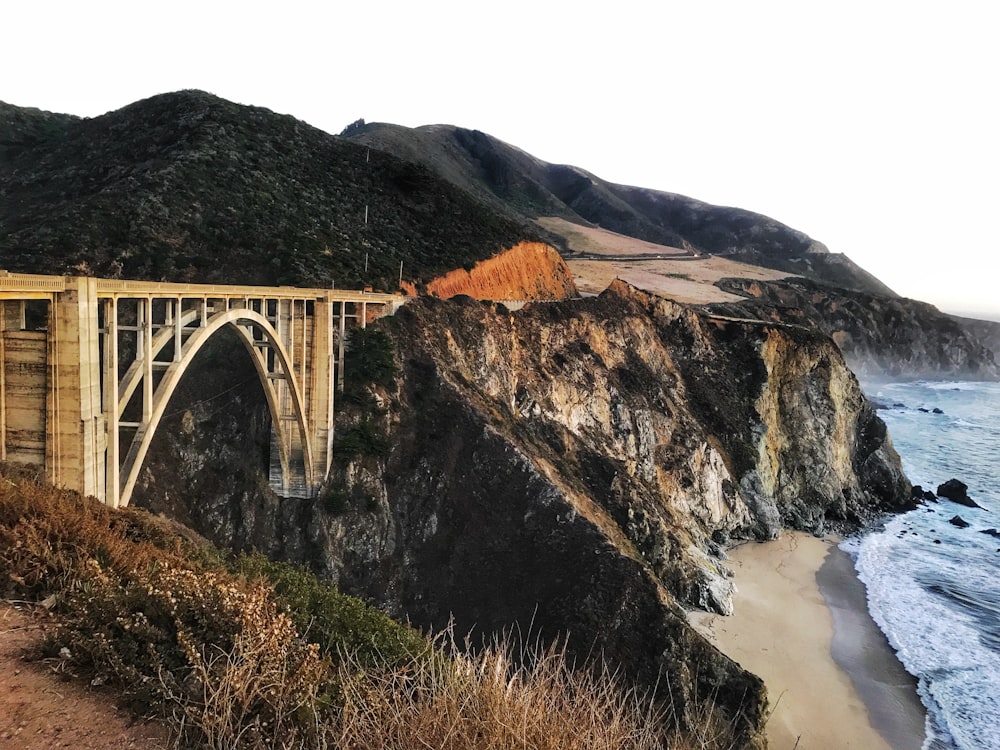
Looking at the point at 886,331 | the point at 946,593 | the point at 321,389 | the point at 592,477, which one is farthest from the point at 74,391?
the point at 886,331

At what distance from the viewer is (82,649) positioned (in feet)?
16.9

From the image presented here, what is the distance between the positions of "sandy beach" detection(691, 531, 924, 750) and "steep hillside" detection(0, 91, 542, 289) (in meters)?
26.2

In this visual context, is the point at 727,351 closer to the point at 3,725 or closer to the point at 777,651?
the point at 777,651

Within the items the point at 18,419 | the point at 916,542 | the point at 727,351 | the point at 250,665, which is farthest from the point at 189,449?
the point at 916,542

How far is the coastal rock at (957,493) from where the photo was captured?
40.9m

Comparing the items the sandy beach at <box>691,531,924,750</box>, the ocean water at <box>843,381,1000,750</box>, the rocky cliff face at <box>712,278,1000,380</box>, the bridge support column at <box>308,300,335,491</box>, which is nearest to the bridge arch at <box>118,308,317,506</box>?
the bridge support column at <box>308,300,335,491</box>

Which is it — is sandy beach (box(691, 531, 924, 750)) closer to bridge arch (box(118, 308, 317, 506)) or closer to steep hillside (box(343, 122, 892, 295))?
bridge arch (box(118, 308, 317, 506))

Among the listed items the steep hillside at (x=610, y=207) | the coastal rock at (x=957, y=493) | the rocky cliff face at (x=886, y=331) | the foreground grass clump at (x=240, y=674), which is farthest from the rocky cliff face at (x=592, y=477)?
the steep hillside at (x=610, y=207)

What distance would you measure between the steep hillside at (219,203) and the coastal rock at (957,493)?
38515 mm

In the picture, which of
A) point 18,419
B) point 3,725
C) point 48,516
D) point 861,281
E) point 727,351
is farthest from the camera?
point 861,281

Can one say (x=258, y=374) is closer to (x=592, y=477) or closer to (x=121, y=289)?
(x=121, y=289)

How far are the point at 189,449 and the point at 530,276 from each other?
29.6 metres

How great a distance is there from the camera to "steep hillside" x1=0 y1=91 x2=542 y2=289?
31000mm

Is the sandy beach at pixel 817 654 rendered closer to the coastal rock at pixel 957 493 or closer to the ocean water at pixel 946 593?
the ocean water at pixel 946 593
